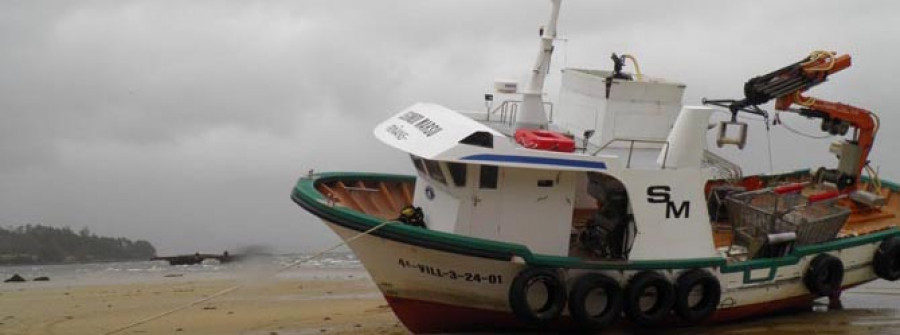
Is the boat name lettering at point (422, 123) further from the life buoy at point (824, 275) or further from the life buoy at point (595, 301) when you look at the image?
the life buoy at point (824, 275)

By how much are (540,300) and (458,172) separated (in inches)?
65.7

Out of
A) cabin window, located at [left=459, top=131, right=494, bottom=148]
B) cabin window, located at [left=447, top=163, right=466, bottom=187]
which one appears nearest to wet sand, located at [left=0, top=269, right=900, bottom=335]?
cabin window, located at [left=447, top=163, right=466, bottom=187]

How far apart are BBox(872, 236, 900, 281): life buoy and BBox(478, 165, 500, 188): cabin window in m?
6.23

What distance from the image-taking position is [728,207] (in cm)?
1222

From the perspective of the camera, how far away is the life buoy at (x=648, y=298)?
381 inches

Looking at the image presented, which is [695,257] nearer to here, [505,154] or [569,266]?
[569,266]

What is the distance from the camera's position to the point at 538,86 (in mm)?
10773

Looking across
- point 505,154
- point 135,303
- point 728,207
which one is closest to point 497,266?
point 505,154

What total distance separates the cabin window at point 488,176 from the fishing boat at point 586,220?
0.02 meters

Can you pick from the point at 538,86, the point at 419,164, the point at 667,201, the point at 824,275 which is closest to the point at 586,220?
the point at 667,201

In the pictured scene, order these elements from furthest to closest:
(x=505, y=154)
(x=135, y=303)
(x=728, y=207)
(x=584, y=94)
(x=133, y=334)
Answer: (x=135, y=303), (x=728, y=207), (x=584, y=94), (x=133, y=334), (x=505, y=154)

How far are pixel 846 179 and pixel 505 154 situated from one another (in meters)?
7.21

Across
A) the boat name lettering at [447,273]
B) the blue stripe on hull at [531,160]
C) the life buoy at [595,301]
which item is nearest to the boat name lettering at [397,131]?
the blue stripe on hull at [531,160]

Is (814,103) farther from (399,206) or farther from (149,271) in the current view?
(149,271)
